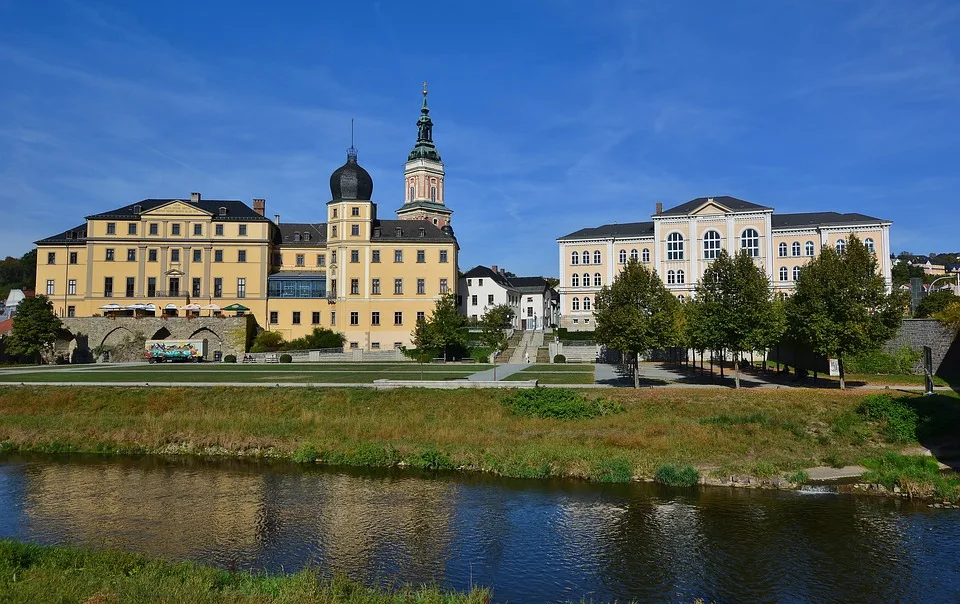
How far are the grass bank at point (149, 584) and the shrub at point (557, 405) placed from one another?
1677 cm

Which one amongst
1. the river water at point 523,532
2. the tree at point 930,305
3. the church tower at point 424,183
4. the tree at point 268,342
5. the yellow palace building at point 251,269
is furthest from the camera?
the church tower at point 424,183

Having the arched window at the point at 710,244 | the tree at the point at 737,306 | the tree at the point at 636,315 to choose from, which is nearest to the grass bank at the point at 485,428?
the tree at the point at 636,315

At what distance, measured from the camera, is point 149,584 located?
1183cm

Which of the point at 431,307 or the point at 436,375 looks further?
the point at 431,307

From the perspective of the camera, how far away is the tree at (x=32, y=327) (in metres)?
58.8

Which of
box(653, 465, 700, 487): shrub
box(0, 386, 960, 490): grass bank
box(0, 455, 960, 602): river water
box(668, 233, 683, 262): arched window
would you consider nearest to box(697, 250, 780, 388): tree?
box(0, 386, 960, 490): grass bank

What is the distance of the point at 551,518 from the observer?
19281mm

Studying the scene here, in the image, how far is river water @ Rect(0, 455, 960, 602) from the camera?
14.9 metres

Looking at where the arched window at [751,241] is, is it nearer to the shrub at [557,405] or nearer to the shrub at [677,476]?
the shrub at [557,405]

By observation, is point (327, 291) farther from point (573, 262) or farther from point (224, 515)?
point (224, 515)

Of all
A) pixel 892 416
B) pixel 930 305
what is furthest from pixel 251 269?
Answer: pixel 930 305

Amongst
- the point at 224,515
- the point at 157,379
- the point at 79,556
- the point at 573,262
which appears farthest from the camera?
the point at 573,262

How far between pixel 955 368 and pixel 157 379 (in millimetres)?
50589

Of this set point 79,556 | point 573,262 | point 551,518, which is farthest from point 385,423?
point 573,262
